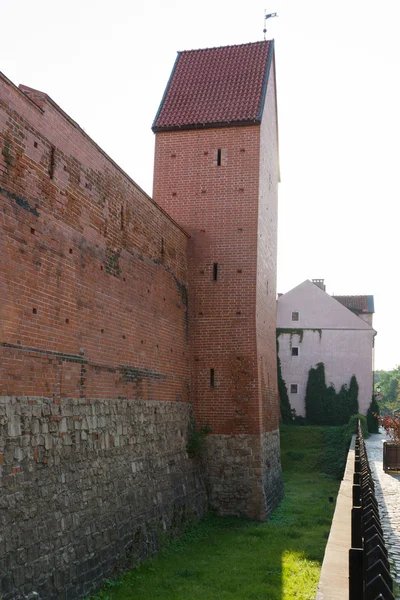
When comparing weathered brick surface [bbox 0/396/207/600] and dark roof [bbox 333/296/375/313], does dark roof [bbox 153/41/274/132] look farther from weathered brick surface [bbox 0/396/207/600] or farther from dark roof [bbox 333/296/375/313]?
dark roof [bbox 333/296/375/313]

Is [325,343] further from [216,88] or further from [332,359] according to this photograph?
[216,88]

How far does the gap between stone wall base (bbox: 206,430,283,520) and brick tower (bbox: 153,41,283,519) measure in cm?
2

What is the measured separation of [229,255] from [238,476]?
5146mm

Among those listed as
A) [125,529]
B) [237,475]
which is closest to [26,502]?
[125,529]

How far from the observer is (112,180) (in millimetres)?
10195

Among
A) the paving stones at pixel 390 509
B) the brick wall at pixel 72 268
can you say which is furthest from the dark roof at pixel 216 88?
the paving stones at pixel 390 509

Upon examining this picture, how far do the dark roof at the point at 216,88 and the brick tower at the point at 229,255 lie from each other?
0.03 meters

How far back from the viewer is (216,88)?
54.3ft

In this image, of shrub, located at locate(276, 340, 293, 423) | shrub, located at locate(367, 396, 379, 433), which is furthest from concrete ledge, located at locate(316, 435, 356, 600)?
shrub, located at locate(367, 396, 379, 433)

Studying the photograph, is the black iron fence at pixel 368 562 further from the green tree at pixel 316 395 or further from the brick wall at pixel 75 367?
the green tree at pixel 316 395

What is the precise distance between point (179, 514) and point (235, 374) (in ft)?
12.3

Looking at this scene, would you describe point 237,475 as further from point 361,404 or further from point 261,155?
point 361,404

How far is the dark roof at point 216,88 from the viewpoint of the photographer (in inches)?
618

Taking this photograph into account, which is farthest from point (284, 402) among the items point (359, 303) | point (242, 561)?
point (242, 561)
